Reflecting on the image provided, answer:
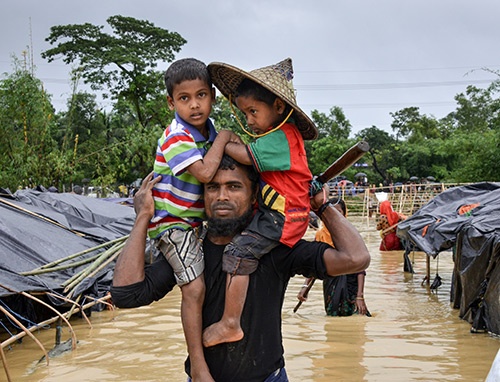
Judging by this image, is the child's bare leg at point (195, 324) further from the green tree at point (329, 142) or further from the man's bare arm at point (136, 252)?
the green tree at point (329, 142)

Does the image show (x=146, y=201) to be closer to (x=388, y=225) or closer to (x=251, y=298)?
(x=251, y=298)

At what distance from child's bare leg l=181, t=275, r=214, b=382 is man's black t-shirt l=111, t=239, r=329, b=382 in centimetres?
5

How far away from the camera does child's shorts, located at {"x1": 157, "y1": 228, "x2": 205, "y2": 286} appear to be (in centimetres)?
248

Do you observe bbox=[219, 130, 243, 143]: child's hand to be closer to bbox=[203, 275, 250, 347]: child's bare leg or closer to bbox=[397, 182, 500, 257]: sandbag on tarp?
bbox=[203, 275, 250, 347]: child's bare leg

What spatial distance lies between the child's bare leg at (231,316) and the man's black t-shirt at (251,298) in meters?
0.04

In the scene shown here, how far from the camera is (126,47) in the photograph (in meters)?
27.4

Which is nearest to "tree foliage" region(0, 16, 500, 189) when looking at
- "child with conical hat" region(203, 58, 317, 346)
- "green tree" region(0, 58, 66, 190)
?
"green tree" region(0, 58, 66, 190)

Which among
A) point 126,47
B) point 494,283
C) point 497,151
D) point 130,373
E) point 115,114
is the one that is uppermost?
point 126,47

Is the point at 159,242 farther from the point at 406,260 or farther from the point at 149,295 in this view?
the point at 406,260

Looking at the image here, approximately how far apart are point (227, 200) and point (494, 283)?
5328 millimetres

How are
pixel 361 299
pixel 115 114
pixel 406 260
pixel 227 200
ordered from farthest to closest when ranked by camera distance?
pixel 115 114, pixel 406 260, pixel 361 299, pixel 227 200

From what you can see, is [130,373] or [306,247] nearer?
[306,247]

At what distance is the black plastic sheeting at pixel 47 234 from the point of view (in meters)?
7.19

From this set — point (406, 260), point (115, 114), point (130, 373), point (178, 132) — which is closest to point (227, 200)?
point (178, 132)
